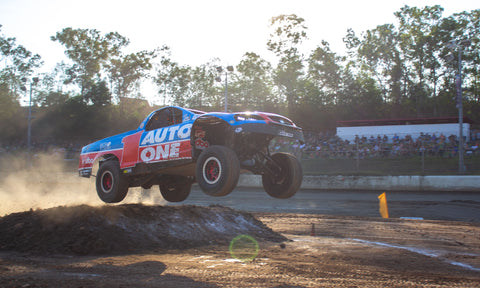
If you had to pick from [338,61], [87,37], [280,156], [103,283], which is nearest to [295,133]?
[280,156]

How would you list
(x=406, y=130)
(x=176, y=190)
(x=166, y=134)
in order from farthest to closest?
(x=406, y=130) < (x=176, y=190) < (x=166, y=134)

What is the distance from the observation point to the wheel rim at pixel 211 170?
261 inches

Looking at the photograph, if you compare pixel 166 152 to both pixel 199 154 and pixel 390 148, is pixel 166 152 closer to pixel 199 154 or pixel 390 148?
pixel 199 154

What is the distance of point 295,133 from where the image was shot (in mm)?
7219

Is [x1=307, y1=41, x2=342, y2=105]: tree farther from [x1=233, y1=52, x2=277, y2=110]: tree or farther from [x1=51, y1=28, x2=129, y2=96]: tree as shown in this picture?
[x1=51, y1=28, x2=129, y2=96]: tree

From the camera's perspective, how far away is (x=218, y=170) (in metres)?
6.62

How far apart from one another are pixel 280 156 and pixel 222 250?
2202mm

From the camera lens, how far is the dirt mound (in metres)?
7.56

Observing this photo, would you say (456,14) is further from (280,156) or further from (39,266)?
(39,266)

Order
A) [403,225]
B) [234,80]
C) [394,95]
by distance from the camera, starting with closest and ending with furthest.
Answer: [403,225] < [394,95] < [234,80]

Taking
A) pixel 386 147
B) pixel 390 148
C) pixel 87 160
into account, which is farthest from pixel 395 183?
pixel 87 160

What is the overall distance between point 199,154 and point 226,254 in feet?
6.54

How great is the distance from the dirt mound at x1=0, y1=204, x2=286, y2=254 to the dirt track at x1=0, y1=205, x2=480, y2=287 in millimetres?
24

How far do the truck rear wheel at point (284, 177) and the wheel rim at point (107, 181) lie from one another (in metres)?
3.55
